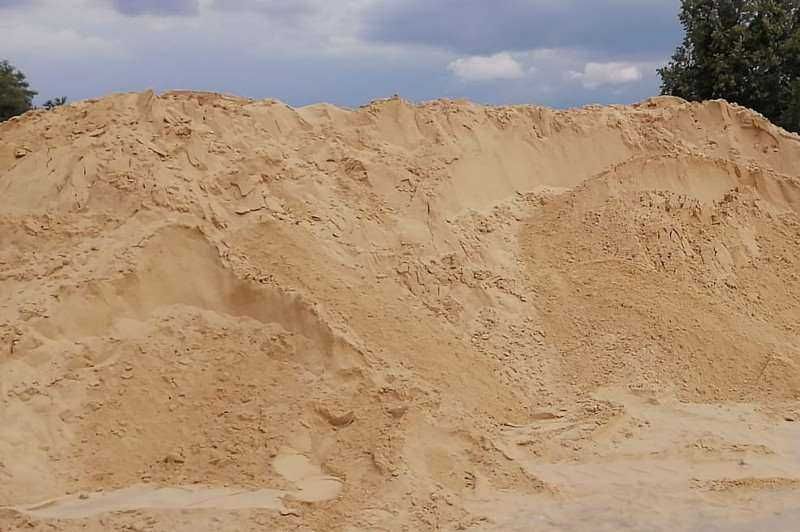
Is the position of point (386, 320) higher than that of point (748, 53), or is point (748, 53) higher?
point (748, 53)

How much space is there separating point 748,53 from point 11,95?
18.6 m

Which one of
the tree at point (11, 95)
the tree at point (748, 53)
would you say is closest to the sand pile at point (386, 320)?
the tree at point (748, 53)

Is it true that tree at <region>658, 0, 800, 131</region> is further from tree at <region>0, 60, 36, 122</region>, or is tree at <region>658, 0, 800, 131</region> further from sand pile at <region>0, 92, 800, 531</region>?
tree at <region>0, 60, 36, 122</region>

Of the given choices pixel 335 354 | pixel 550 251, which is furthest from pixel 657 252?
pixel 335 354

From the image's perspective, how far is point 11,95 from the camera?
2425cm

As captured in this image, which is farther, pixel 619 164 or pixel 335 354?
pixel 619 164

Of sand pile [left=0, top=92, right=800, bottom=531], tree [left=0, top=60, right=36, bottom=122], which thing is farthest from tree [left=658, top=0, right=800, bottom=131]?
tree [left=0, top=60, right=36, bottom=122]

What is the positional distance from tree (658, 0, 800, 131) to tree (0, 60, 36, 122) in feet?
56.2

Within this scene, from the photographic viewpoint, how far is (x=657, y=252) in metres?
11.1

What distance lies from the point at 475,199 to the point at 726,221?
11.0 feet

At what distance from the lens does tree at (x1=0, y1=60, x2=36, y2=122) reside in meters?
23.9

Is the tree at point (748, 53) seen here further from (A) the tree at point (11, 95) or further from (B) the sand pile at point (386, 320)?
(A) the tree at point (11, 95)

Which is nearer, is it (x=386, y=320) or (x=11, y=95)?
(x=386, y=320)

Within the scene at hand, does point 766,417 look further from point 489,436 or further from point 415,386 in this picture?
point 415,386
